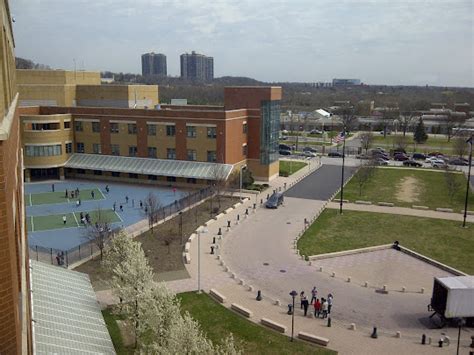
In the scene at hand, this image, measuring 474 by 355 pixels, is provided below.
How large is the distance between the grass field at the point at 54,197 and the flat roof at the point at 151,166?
5.29 m

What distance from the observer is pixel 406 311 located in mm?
23875

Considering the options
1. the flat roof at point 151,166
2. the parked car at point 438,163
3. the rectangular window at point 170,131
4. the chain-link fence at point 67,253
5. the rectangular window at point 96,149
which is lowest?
the chain-link fence at point 67,253

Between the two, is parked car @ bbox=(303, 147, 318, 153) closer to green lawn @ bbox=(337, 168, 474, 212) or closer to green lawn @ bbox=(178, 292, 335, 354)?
green lawn @ bbox=(337, 168, 474, 212)

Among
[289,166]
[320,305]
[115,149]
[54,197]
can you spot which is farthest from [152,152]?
[320,305]

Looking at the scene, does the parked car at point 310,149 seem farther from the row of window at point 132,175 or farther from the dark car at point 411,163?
the row of window at point 132,175

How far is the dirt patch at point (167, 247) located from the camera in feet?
91.1

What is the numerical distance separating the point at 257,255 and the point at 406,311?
1065 cm

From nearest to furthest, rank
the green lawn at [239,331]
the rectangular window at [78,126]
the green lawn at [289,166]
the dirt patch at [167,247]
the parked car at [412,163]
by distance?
the green lawn at [239,331], the dirt patch at [167,247], the rectangular window at [78,126], the green lawn at [289,166], the parked car at [412,163]

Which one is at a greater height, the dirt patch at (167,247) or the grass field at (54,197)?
the dirt patch at (167,247)

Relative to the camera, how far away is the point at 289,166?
64.9 meters

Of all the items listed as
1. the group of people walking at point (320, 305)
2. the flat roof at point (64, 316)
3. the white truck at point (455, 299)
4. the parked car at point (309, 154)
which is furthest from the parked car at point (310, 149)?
the flat roof at point (64, 316)

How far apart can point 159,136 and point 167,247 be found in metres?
24.0

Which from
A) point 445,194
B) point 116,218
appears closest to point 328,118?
point 445,194

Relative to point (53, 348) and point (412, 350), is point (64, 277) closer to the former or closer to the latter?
point (53, 348)
